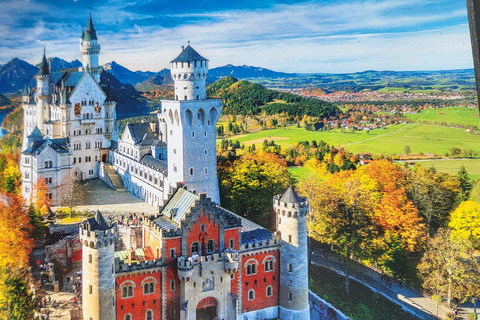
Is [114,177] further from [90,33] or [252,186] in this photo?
[252,186]

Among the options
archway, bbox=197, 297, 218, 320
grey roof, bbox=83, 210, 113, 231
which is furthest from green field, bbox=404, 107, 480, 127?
grey roof, bbox=83, 210, 113, 231

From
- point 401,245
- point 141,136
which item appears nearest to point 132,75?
point 141,136

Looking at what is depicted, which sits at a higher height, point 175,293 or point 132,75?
point 132,75

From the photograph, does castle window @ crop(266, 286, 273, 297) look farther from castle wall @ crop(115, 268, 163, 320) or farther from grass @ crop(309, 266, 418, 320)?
castle wall @ crop(115, 268, 163, 320)

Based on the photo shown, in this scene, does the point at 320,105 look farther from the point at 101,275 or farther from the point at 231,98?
the point at 101,275

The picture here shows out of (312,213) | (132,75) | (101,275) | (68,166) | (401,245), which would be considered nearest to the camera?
(101,275)

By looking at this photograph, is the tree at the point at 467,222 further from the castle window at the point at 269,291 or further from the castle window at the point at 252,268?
the castle window at the point at 252,268
